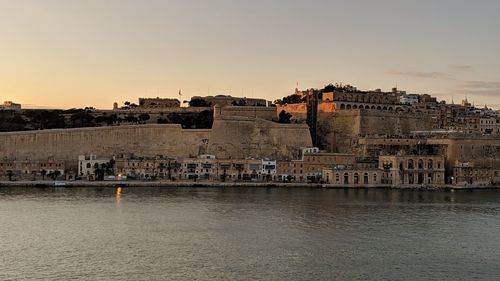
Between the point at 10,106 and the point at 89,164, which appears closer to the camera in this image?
the point at 89,164

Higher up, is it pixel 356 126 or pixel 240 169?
pixel 356 126

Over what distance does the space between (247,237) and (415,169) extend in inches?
538

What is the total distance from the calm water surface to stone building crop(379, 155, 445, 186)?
448 centimetres

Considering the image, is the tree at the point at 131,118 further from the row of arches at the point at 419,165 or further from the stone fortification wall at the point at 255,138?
the row of arches at the point at 419,165

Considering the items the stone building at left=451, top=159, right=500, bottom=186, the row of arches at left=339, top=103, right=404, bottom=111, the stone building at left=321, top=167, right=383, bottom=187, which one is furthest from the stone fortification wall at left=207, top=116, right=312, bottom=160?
the stone building at left=451, top=159, right=500, bottom=186

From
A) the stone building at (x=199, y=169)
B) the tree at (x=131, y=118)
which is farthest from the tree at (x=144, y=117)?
the stone building at (x=199, y=169)

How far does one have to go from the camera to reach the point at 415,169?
2634 centimetres

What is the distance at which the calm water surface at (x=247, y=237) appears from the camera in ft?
37.9

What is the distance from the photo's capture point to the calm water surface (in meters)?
11.6

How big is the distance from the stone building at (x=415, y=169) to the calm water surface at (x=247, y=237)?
177 inches

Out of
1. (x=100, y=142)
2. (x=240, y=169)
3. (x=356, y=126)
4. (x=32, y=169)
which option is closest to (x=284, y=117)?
(x=356, y=126)

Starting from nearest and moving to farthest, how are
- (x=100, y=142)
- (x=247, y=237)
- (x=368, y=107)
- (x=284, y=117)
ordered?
(x=247, y=237) < (x=100, y=142) < (x=284, y=117) < (x=368, y=107)

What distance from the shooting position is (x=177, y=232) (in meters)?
14.8

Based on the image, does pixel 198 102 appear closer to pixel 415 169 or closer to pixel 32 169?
pixel 32 169
